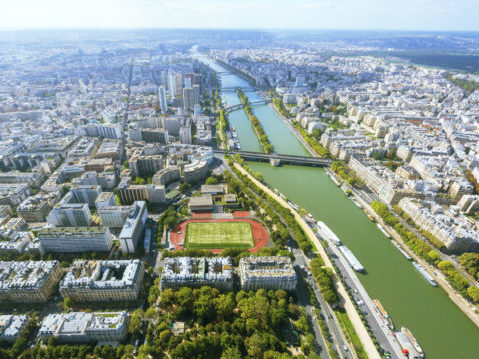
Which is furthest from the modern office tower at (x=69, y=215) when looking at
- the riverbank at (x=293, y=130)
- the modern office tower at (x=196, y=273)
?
the riverbank at (x=293, y=130)

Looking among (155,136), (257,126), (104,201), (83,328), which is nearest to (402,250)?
(83,328)

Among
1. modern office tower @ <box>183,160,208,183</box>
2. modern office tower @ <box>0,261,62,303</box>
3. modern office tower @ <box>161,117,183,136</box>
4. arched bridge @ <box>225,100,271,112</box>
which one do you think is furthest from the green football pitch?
arched bridge @ <box>225,100,271,112</box>

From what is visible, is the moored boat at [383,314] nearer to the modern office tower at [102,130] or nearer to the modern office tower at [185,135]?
the modern office tower at [185,135]

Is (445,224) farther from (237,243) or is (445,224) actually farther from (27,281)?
(27,281)

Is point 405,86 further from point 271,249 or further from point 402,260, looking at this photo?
point 271,249

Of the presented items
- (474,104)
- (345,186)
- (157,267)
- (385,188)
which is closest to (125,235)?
(157,267)

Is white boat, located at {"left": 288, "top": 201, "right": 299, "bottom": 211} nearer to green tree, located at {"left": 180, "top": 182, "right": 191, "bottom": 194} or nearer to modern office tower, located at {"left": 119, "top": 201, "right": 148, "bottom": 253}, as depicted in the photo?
green tree, located at {"left": 180, "top": 182, "right": 191, "bottom": 194}
